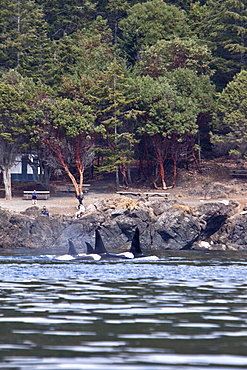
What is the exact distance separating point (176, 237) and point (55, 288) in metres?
28.4

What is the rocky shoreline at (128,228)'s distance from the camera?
49.8 metres

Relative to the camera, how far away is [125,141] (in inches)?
2650

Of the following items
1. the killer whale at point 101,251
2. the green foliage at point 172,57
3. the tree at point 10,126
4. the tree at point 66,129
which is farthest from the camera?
the green foliage at point 172,57

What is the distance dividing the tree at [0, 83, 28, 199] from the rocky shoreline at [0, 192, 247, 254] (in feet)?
39.2

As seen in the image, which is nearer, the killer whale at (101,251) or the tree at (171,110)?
the killer whale at (101,251)

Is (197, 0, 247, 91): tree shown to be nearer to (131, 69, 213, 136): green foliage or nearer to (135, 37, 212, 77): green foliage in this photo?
(135, 37, 212, 77): green foliage

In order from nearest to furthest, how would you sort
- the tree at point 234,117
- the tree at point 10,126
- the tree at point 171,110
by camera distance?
the tree at point 10,126 → the tree at point 171,110 → the tree at point 234,117

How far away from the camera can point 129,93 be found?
67.8m

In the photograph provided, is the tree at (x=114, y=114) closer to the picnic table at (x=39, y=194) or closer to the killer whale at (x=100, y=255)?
the picnic table at (x=39, y=194)

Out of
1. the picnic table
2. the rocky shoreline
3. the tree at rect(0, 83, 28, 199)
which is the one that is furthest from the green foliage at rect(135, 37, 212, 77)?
the rocky shoreline

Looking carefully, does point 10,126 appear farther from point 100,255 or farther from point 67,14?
point 67,14

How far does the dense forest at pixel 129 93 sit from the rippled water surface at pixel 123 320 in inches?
1431

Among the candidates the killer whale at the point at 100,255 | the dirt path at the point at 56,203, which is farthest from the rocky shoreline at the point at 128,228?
the killer whale at the point at 100,255

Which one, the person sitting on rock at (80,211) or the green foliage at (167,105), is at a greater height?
the green foliage at (167,105)
